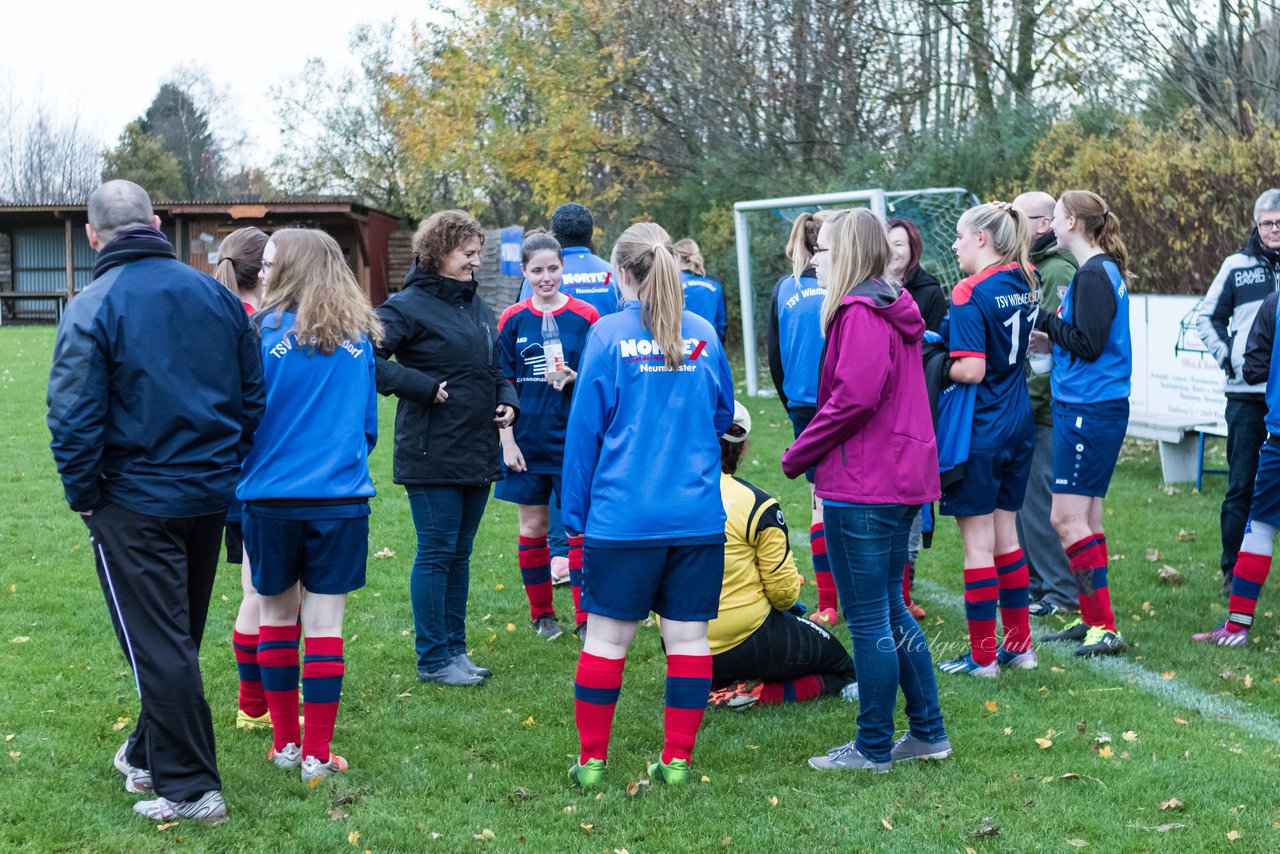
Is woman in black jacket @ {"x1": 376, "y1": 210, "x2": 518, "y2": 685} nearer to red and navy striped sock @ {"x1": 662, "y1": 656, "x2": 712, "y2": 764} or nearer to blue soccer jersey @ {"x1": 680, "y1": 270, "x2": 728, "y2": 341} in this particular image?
red and navy striped sock @ {"x1": 662, "y1": 656, "x2": 712, "y2": 764}

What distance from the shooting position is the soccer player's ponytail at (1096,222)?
5770 mm

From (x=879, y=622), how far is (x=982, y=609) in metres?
1.39

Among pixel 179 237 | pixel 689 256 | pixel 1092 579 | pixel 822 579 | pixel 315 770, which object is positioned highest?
pixel 179 237

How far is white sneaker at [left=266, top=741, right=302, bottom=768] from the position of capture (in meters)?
4.48

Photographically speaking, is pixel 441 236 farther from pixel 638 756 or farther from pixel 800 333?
pixel 638 756

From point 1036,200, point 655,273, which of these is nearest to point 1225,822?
point 655,273

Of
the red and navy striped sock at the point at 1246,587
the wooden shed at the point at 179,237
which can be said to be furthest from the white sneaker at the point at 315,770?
the wooden shed at the point at 179,237

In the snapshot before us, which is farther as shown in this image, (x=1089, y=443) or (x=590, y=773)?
(x=1089, y=443)

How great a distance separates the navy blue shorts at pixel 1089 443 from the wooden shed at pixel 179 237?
25.4m

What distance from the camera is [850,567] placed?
4.30 meters

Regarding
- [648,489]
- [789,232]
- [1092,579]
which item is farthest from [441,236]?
[789,232]

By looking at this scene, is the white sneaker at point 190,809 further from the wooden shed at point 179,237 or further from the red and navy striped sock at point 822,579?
the wooden shed at point 179,237

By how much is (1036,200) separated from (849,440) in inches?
98.1

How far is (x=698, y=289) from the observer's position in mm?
9789
